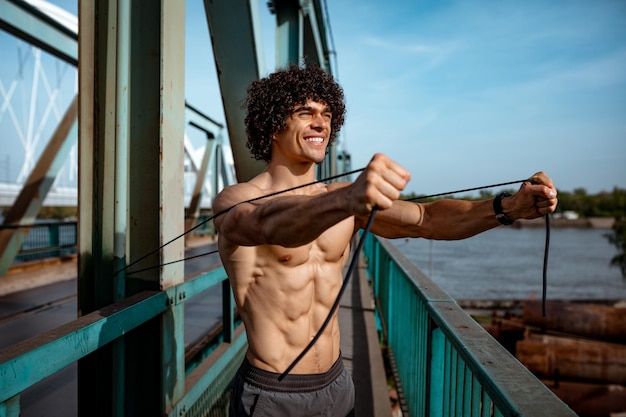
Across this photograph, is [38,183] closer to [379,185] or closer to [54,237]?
[54,237]

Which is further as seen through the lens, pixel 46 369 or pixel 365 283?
pixel 365 283

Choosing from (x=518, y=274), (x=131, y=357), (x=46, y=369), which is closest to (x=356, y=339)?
(x=131, y=357)

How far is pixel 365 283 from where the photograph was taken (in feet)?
26.7

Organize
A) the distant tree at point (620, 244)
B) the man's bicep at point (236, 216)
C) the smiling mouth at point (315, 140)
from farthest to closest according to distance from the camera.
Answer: the distant tree at point (620, 244) → the smiling mouth at point (315, 140) → the man's bicep at point (236, 216)

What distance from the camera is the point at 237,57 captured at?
3070mm

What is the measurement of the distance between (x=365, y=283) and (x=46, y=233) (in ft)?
23.9

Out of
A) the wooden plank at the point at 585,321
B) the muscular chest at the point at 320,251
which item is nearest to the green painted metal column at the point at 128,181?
the muscular chest at the point at 320,251

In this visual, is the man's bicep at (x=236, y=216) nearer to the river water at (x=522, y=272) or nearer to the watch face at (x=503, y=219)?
the watch face at (x=503, y=219)

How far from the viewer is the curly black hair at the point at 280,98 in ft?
6.51

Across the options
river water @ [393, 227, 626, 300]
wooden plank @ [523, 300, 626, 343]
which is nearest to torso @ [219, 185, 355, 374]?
wooden plank @ [523, 300, 626, 343]

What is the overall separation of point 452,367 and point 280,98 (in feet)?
4.67

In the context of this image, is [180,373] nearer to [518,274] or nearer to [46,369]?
[46,369]

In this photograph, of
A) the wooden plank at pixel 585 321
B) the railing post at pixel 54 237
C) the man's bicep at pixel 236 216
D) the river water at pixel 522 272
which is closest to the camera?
the man's bicep at pixel 236 216

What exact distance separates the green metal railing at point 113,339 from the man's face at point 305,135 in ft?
3.28
